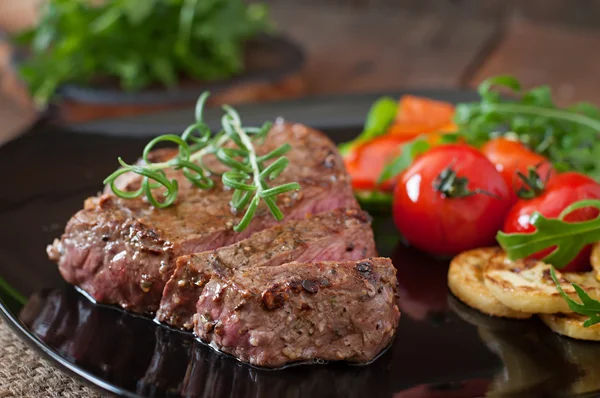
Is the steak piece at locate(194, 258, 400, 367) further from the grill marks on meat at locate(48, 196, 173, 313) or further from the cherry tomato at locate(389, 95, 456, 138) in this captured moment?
the cherry tomato at locate(389, 95, 456, 138)

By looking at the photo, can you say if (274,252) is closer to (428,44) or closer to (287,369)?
(287,369)

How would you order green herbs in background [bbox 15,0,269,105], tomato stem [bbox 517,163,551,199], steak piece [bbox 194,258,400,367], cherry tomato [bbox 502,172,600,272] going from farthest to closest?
green herbs in background [bbox 15,0,269,105], tomato stem [bbox 517,163,551,199], cherry tomato [bbox 502,172,600,272], steak piece [bbox 194,258,400,367]

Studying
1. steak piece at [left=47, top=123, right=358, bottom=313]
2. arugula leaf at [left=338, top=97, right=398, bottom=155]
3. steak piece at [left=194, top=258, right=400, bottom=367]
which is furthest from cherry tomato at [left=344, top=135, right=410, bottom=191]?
steak piece at [left=194, top=258, right=400, bottom=367]

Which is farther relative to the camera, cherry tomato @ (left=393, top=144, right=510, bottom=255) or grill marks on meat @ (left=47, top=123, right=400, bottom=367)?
cherry tomato @ (left=393, top=144, right=510, bottom=255)

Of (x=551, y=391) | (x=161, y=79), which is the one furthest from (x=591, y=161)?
(x=161, y=79)

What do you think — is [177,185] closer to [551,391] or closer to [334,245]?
[334,245]

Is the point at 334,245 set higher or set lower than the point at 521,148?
higher
